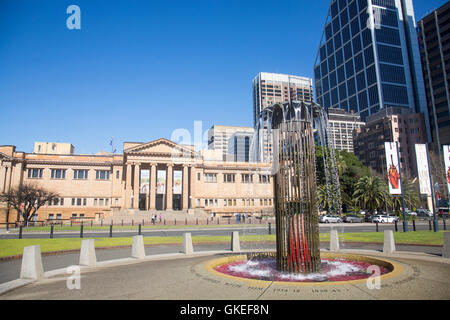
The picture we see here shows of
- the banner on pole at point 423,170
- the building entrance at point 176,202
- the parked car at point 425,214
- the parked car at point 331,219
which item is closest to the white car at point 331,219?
the parked car at point 331,219

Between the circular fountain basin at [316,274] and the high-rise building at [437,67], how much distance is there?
3750 inches

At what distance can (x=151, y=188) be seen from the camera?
2719 inches

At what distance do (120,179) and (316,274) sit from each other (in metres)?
66.1

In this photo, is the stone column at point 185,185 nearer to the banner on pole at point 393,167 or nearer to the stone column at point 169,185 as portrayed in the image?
the stone column at point 169,185

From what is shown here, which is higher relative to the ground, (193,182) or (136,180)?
(136,180)

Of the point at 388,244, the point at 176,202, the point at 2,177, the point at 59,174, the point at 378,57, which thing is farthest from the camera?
the point at 378,57

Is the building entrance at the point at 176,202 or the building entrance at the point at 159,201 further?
the building entrance at the point at 159,201

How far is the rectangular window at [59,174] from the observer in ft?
217

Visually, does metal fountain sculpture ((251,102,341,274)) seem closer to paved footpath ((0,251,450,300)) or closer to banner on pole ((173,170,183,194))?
paved footpath ((0,251,450,300))

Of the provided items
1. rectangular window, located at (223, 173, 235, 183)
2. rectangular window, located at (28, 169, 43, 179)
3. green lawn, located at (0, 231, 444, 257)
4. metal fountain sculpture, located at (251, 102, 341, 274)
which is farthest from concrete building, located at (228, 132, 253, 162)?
metal fountain sculpture, located at (251, 102, 341, 274)

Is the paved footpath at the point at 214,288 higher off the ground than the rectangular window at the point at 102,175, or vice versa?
the rectangular window at the point at 102,175

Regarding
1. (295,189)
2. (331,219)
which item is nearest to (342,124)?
(331,219)

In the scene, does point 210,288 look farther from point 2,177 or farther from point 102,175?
point 2,177
